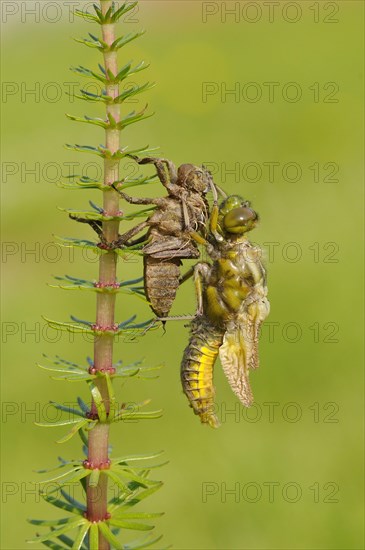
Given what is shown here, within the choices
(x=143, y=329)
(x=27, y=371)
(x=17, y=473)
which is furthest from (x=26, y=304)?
(x=143, y=329)

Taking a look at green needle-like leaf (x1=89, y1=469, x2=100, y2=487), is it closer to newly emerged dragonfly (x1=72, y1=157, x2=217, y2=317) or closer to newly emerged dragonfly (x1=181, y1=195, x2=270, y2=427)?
newly emerged dragonfly (x1=72, y1=157, x2=217, y2=317)

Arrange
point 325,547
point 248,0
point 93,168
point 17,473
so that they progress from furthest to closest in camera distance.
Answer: point 248,0, point 93,168, point 17,473, point 325,547

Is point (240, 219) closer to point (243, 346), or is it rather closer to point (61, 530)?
point (243, 346)

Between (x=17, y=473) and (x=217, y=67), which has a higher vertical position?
(x=217, y=67)

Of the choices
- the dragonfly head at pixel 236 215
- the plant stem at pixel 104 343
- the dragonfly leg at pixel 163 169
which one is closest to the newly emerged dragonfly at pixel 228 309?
the dragonfly head at pixel 236 215

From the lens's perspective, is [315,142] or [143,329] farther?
[315,142]

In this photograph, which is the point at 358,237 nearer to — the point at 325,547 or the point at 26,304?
the point at 26,304

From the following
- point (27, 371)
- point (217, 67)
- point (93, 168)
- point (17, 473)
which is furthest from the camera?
point (217, 67)

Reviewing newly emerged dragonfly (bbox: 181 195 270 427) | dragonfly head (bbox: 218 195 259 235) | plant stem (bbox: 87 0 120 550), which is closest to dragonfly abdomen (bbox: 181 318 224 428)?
newly emerged dragonfly (bbox: 181 195 270 427)
